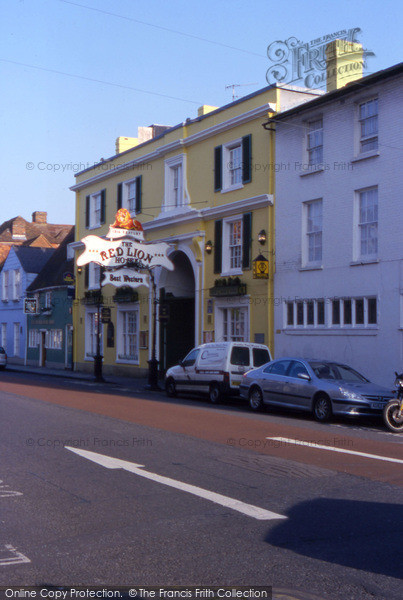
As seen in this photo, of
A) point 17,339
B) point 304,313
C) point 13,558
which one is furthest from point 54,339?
point 13,558

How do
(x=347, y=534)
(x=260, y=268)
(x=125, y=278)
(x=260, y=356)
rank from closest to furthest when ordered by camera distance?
(x=347, y=534), (x=260, y=356), (x=260, y=268), (x=125, y=278)

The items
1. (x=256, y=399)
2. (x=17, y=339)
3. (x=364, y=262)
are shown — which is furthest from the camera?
(x=17, y=339)

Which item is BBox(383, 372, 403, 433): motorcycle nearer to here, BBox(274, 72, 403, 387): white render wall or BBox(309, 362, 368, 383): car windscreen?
BBox(309, 362, 368, 383): car windscreen

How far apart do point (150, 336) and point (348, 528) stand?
1052 inches

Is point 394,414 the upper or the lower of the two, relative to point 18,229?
lower

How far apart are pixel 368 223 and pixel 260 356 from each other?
5.01 meters

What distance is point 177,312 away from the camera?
3312 centimetres

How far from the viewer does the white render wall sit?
20953 millimetres

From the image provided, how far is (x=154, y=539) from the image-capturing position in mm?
6328

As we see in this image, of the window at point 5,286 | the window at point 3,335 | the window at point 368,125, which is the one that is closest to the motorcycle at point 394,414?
the window at point 368,125

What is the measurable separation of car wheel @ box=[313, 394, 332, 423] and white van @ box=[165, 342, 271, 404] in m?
4.36

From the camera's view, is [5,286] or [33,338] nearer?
[33,338]

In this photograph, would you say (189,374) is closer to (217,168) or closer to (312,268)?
(312,268)

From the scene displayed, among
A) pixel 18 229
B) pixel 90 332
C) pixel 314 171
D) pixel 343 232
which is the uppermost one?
pixel 18 229
